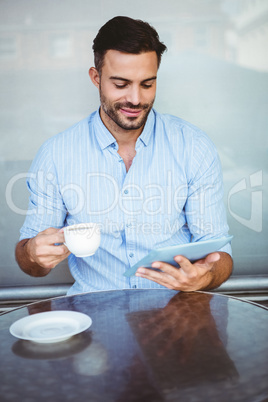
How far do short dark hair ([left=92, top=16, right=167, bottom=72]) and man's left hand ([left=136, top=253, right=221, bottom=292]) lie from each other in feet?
2.92

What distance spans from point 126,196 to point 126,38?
2.08 ft

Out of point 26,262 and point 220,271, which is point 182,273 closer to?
point 220,271

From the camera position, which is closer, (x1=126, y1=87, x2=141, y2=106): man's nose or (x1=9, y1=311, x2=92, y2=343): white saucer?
(x1=9, y1=311, x2=92, y2=343): white saucer

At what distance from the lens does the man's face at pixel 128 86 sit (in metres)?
1.73

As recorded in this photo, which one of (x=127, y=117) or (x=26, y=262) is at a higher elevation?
(x=127, y=117)

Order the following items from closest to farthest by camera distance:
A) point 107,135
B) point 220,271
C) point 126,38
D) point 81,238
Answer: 1. point 81,238
2. point 220,271
3. point 126,38
4. point 107,135

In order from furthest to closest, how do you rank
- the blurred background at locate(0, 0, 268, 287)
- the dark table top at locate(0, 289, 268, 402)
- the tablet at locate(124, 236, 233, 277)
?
the blurred background at locate(0, 0, 268, 287), the tablet at locate(124, 236, 233, 277), the dark table top at locate(0, 289, 268, 402)

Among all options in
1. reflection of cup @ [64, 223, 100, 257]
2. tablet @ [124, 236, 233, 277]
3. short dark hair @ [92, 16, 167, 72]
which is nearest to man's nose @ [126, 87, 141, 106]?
short dark hair @ [92, 16, 167, 72]

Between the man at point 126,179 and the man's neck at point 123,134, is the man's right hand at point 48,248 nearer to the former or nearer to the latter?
the man at point 126,179

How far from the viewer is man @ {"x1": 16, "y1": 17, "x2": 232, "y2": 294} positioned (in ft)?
5.83

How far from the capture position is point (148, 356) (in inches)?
37.4

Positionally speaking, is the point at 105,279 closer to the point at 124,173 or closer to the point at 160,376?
the point at 124,173

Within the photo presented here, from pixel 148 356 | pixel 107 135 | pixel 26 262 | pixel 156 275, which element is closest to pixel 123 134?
pixel 107 135

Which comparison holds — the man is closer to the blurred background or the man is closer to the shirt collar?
the shirt collar
